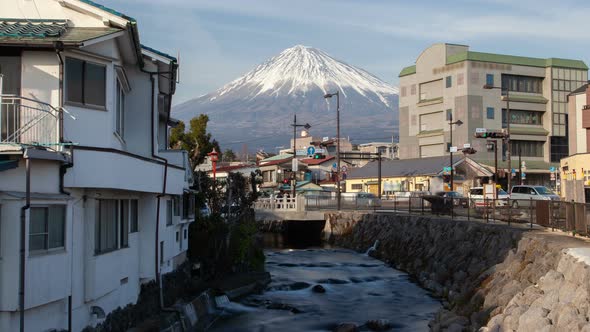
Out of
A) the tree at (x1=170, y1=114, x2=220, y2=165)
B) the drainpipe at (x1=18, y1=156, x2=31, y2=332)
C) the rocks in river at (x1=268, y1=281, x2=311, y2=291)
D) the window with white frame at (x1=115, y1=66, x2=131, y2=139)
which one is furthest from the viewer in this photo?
the tree at (x1=170, y1=114, x2=220, y2=165)

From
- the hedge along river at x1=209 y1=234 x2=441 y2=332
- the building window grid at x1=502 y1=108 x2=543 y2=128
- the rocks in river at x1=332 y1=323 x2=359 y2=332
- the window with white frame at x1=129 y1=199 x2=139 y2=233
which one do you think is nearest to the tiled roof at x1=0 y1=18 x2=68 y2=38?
the window with white frame at x1=129 y1=199 x2=139 y2=233

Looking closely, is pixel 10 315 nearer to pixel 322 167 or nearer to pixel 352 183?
pixel 352 183

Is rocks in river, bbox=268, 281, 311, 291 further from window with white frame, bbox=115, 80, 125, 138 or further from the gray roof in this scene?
the gray roof

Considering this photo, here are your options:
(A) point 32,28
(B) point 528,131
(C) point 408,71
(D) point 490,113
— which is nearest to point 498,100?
(D) point 490,113

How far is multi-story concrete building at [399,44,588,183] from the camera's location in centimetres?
8500

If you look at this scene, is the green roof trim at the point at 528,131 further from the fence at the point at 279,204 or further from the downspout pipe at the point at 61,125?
the downspout pipe at the point at 61,125

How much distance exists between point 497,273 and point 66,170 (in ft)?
45.3

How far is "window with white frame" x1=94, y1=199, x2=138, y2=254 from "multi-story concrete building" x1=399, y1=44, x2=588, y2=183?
72.6 metres

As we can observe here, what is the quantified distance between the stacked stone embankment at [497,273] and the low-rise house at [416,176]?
38.3m

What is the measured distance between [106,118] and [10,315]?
4.49m

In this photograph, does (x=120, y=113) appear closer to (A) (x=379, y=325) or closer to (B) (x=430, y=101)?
(A) (x=379, y=325)

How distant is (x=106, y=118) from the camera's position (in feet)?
44.5

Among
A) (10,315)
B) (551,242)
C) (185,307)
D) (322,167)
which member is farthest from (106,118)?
(322,167)

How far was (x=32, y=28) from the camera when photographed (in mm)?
13086
